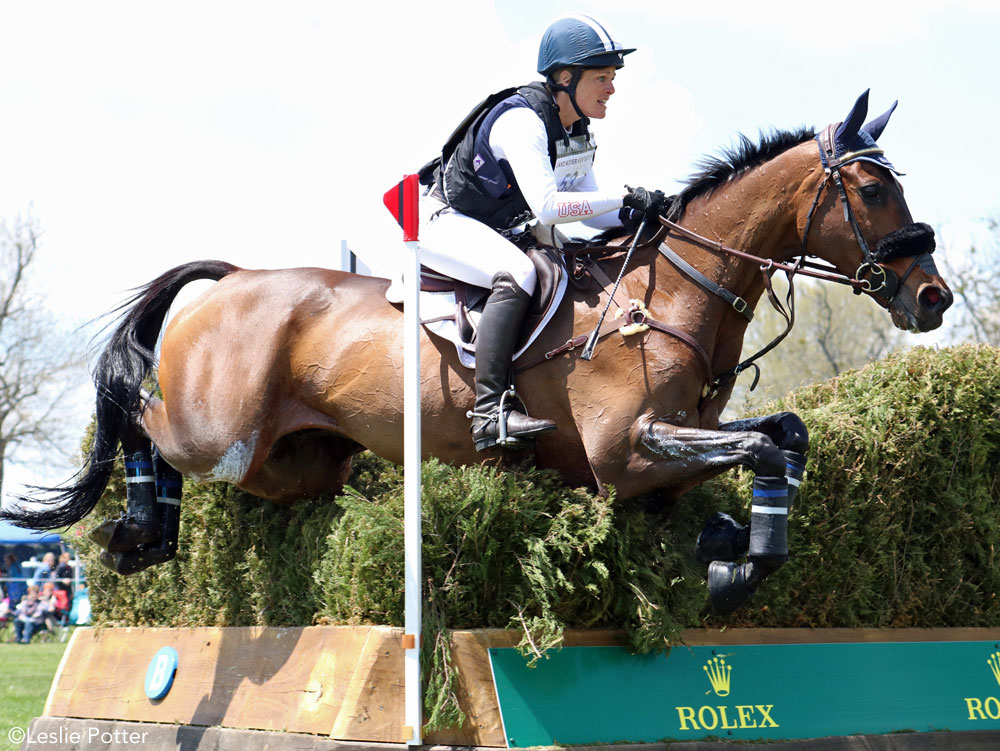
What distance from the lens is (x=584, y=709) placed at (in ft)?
13.4

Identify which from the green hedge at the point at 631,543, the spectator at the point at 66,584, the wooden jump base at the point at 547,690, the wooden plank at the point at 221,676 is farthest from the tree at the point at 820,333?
the wooden plank at the point at 221,676

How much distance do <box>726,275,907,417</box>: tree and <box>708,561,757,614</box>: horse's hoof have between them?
88.9ft

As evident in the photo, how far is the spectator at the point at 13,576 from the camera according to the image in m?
18.8

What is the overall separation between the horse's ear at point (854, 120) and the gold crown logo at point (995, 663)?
2902 millimetres

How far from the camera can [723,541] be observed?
434cm

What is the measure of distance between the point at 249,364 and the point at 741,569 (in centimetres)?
251

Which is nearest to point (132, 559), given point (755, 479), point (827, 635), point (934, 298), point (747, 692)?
point (747, 692)

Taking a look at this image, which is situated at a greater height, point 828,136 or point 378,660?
point 828,136

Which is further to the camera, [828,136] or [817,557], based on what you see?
[817,557]

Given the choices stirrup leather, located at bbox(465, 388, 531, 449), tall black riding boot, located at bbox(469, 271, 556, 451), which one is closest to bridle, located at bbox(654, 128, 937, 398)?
tall black riding boot, located at bbox(469, 271, 556, 451)

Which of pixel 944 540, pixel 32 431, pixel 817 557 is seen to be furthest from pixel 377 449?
pixel 32 431

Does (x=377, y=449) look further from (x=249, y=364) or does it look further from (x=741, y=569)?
(x=741, y=569)

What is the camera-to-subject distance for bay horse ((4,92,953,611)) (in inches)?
165

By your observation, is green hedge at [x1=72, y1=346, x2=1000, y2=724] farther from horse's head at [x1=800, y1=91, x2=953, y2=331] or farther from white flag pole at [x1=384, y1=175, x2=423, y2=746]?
horse's head at [x1=800, y1=91, x2=953, y2=331]
